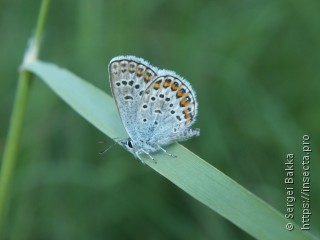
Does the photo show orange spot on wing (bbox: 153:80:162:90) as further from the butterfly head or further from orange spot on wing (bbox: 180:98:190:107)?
the butterfly head

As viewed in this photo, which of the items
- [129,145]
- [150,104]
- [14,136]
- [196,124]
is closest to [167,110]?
[150,104]

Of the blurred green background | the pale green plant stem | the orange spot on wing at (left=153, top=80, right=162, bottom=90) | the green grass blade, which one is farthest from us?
the blurred green background

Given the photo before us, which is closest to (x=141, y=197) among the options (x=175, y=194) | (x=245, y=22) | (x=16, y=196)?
(x=175, y=194)

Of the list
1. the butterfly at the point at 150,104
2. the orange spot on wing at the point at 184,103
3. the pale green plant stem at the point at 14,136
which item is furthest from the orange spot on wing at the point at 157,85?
the pale green plant stem at the point at 14,136

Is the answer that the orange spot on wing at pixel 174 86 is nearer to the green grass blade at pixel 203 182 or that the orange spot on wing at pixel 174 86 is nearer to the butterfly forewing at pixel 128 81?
the butterfly forewing at pixel 128 81

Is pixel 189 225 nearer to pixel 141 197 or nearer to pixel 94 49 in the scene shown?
pixel 141 197

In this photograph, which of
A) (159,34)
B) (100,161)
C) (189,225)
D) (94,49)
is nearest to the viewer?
(189,225)

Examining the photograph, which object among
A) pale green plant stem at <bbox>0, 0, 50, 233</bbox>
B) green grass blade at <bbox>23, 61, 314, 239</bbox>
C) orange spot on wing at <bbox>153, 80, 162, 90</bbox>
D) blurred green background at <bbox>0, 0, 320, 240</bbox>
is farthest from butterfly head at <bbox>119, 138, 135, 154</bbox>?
blurred green background at <bbox>0, 0, 320, 240</bbox>
